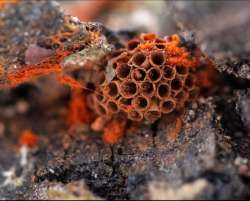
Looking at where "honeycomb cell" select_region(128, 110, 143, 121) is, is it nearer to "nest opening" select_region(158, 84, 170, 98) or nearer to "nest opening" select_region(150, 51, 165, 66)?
"nest opening" select_region(158, 84, 170, 98)

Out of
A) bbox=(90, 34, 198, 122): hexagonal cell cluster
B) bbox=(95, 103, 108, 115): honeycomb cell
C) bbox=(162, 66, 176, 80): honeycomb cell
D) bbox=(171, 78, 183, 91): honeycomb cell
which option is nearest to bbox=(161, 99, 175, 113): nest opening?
bbox=(90, 34, 198, 122): hexagonal cell cluster

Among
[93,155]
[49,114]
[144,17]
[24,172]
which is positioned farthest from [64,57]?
[144,17]

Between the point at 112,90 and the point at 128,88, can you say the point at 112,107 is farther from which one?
the point at 128,88

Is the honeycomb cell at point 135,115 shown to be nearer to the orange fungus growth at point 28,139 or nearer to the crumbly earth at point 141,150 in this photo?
the crumbly earth at point 141,150

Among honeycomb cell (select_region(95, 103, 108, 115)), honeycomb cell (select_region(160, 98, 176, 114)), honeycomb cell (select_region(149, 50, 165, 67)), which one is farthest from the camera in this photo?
honeycomb cell (select_region(95, 103, 108, 115))

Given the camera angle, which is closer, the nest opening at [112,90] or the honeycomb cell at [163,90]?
the honeycomb cell at [163,90]

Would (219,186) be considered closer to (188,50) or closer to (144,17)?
(188,50)

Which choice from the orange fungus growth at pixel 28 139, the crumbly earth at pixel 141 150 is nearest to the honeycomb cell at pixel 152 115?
the crumbly earth at pixel 141 150
